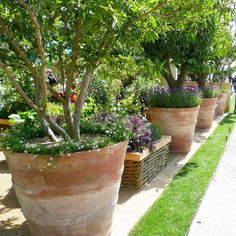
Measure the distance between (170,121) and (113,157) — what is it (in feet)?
11.7

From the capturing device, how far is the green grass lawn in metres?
3.54

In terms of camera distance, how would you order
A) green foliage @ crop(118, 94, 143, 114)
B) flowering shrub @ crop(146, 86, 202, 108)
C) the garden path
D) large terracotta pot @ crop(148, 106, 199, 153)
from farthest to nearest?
green foliage @ crop(118, 94, 143, 114) < flowering shrub @ crop(146, 86, 202, 108) < large terracotta pot @ crop(148, 106, 199, 153) < the garden path

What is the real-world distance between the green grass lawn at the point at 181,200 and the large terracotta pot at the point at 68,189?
644 millimetres

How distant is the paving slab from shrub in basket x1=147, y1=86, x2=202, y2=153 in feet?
2.62

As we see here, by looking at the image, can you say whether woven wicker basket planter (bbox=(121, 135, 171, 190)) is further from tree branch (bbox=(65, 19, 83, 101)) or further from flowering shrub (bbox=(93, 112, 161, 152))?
tree branch (bbox=(65, 19, 83, 101))

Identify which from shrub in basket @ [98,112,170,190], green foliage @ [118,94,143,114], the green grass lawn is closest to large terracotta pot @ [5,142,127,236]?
the green grass lawn

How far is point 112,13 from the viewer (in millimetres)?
2303

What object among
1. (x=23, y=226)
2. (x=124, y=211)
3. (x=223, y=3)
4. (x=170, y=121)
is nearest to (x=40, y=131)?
(x=23, y=226)

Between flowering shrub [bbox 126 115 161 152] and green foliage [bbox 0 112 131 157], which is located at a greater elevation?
green foliage [bbox 0 112 131 157]

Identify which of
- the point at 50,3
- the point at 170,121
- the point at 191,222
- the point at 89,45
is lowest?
the point at 191,222

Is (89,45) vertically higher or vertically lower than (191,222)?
higher

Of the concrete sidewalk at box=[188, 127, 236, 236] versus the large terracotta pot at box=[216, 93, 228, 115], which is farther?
the large terracotta pot at box=[216, 93, 228, 115]

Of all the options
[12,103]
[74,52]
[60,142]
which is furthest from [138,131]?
[12,103]

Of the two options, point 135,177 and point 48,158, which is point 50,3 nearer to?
point 48,158
